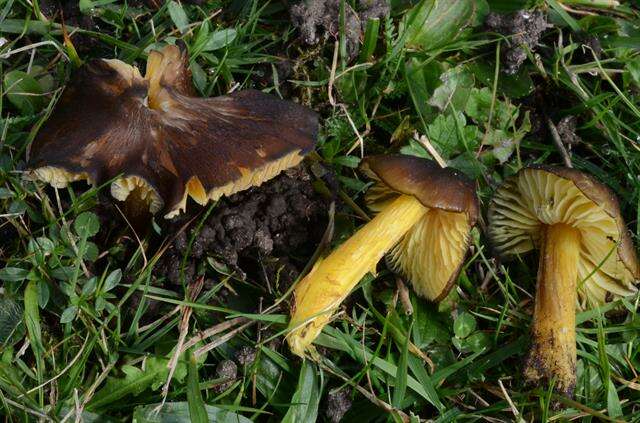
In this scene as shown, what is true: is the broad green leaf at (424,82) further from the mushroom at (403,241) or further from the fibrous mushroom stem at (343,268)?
the fibrous mushroom stem at (343,268)

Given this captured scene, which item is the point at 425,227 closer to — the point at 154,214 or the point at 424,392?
the point at 424,392

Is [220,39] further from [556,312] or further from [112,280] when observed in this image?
[556,312]

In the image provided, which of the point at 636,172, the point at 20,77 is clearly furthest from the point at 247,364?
the point at 636,172

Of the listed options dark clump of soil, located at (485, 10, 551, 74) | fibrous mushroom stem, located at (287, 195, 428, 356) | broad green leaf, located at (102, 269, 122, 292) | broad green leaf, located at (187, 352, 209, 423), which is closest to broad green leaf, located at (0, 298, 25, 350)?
broad green leaf, located at (102, 269, 122, 292)

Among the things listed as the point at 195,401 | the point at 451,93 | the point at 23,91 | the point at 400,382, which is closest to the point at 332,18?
the point at 451,93

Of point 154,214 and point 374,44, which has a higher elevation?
point 374,44

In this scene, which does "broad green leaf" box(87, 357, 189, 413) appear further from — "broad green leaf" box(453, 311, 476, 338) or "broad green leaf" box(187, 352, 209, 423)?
"broad green leaf" box(453, 311, 476, 338)
